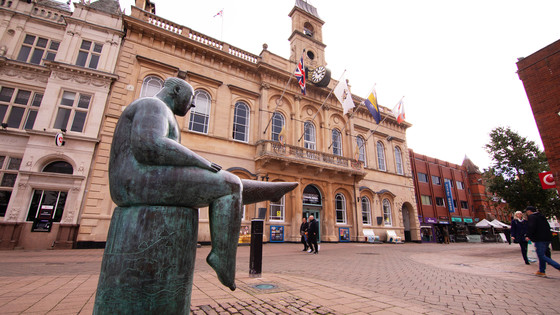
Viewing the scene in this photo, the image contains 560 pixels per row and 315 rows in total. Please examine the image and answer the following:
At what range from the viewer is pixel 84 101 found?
12039 millimetres

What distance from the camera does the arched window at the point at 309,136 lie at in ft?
58.9

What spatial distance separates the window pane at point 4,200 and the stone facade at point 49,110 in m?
0.03

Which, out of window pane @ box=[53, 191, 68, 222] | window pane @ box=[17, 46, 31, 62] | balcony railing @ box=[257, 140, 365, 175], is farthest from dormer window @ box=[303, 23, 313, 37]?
window pane @ box=[53, 191, 68, 222]

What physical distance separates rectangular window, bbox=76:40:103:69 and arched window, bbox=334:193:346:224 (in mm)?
16738

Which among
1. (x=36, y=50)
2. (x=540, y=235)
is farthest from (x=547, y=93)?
(x=36, y=50)

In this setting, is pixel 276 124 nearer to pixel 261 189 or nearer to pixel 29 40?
pixel 29 40

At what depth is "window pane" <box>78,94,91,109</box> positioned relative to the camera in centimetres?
1197

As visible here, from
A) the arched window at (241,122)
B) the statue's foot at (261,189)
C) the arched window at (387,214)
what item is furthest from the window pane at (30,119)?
the arched window at (387,214)

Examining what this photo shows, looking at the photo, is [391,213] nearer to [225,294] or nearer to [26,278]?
[225,294]

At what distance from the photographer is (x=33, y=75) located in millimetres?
12281

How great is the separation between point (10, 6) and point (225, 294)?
1952cm

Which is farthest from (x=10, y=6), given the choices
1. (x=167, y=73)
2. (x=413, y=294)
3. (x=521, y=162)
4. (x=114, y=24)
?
(x=521, y=162)

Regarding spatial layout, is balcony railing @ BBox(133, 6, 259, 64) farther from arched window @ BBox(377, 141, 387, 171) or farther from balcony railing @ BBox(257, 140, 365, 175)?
arched window @ BBox(377, 141, 387, 171)

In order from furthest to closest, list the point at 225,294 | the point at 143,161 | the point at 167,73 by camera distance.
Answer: the point at 167,73 → the point at 225,294 → the point at 143,161
